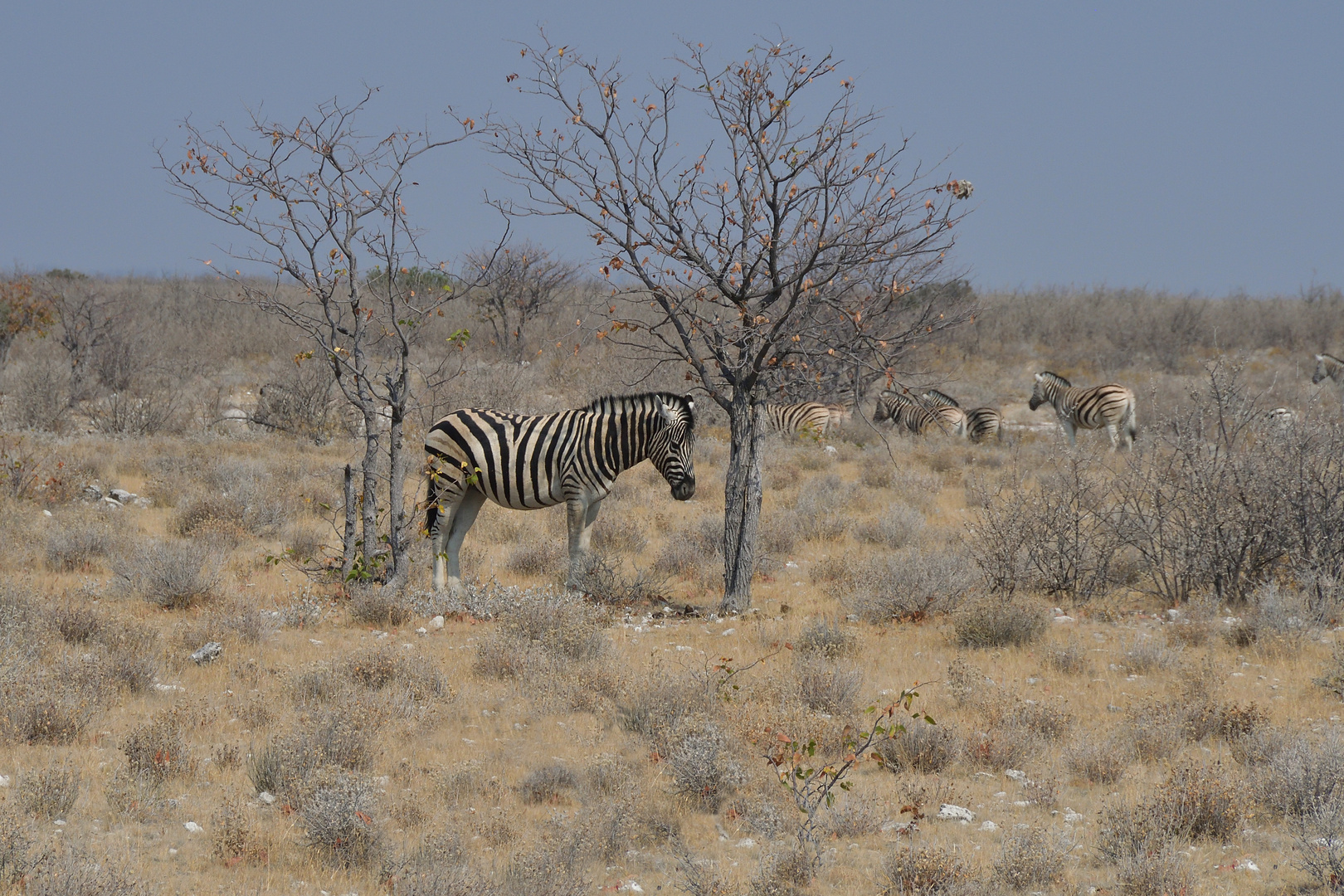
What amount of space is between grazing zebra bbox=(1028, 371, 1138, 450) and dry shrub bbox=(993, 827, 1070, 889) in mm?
17735

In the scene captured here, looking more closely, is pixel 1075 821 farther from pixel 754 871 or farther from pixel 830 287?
pixel 830 287

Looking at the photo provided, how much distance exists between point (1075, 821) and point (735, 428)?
4.99 metres

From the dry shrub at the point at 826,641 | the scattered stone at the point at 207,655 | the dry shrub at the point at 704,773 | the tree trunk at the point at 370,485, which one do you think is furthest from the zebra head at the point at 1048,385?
the scattered stone at the point at 207,655

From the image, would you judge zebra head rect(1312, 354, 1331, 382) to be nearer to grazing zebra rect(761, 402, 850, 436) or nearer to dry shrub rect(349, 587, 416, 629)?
grazing zebra rect(761, 402, 850, 436)

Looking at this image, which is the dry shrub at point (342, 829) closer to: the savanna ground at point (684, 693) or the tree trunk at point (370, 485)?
the savanna ground at point (684, 693)

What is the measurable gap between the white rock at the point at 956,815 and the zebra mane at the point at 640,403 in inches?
202

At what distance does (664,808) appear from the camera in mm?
5539

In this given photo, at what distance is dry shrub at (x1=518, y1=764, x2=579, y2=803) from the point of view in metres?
5.69

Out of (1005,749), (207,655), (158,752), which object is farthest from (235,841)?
(1005,749)

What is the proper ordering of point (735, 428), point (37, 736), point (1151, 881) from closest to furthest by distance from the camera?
1. point (1151, 881)
2. point (37, 736)
3. point (735, 428)

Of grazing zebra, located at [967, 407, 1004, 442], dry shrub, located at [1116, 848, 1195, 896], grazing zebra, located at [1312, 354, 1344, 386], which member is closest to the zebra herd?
dry shrub, located at [1116, 848, 1195, 896]

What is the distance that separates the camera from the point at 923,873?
4.68 metres

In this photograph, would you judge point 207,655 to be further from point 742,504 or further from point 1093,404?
point 1093,404

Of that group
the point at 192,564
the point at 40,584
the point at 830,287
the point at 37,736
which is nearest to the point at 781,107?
the point at 830,287
